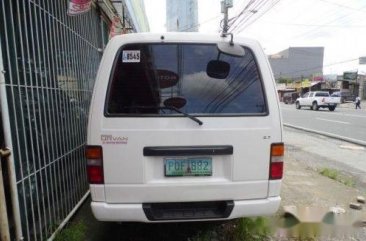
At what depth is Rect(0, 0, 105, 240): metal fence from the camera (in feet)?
9.89

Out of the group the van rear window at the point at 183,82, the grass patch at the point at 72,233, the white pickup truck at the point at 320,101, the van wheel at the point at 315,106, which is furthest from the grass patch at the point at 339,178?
the van wheel at the point at 315,106

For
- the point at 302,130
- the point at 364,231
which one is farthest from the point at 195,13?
the point at 364,231

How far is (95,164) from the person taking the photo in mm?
3139

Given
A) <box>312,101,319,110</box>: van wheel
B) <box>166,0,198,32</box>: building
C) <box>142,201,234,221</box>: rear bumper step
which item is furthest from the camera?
<box>312,101,319,110</box>: van wheel

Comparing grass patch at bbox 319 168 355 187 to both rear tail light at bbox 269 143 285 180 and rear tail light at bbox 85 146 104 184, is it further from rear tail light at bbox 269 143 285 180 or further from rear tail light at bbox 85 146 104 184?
rear tail light at bbox 85 146 104 184

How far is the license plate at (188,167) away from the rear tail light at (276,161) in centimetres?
57

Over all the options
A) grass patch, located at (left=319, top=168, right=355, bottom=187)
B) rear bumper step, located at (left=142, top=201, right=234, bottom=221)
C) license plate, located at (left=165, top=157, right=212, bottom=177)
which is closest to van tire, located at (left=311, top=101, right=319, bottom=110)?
grass patch, located at (left=319, top=168, right=355, bottom=187)

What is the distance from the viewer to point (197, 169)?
321cm

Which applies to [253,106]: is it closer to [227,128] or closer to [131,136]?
[227,128]

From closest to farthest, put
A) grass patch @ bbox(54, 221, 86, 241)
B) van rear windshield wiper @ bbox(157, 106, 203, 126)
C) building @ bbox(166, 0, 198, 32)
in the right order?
van rear windshield wiper @ bbox(157, 106, 203, 126) < grass patch @ bbox(54, 221, 86, 241) < building @ bbox(166, 0, 198, 32)

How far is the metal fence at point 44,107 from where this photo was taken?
3014 millimetres

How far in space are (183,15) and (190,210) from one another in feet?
72.0

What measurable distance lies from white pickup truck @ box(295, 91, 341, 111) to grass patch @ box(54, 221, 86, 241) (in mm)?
33247

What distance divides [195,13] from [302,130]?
11644 mm
